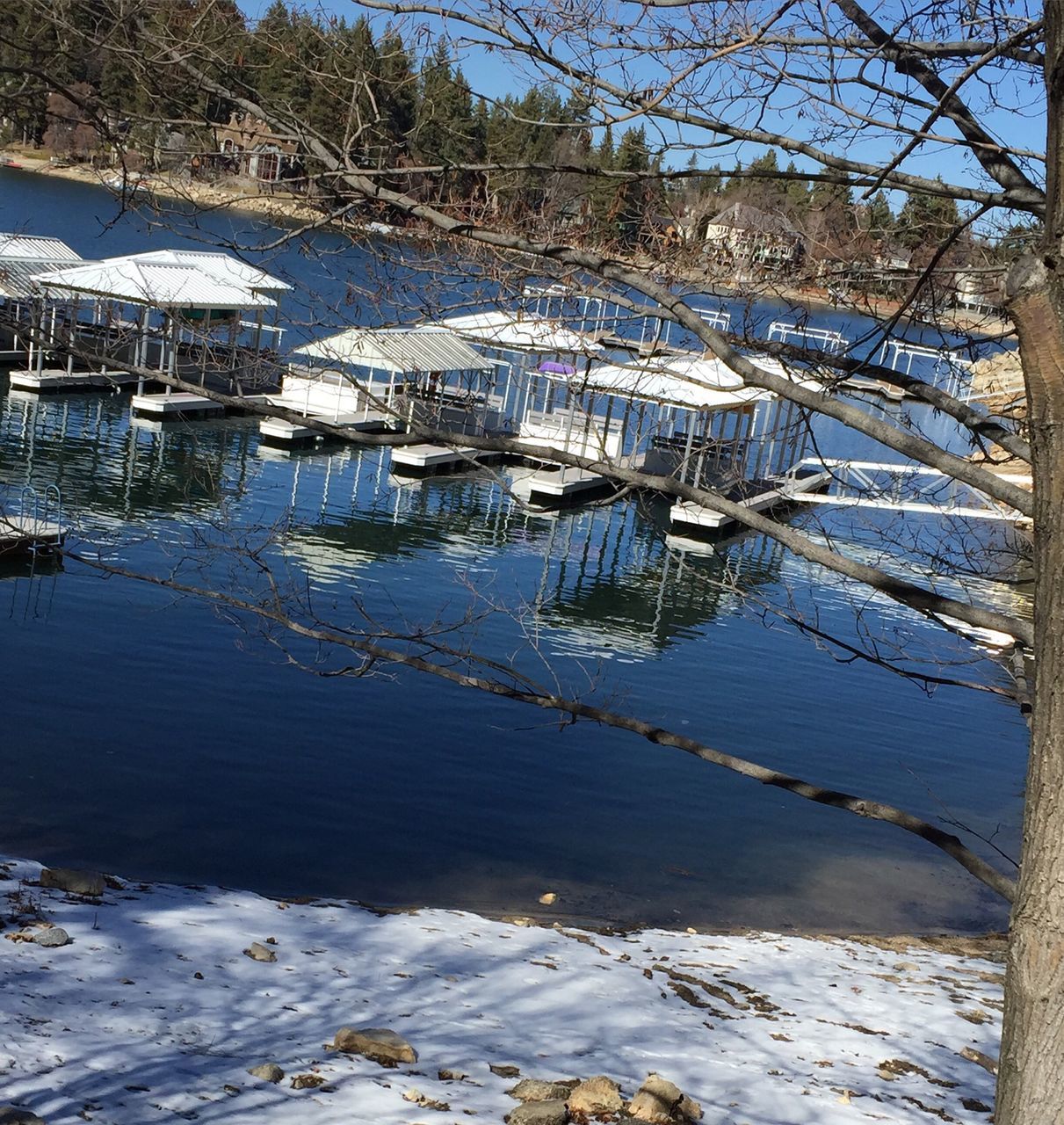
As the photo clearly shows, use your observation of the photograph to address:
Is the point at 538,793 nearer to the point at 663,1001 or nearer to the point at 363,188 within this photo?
the point at 663,1001

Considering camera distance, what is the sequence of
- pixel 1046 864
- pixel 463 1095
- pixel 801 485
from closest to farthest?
pixel 1046 864 < pixel 463 1095 < pixel 801 485

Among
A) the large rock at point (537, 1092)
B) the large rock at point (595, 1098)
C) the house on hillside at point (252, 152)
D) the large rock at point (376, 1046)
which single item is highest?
the house on hillside at point (252, 152)

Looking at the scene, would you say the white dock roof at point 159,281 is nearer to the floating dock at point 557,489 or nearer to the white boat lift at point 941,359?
the floating dock at point 557,489

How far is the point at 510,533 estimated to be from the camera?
24797 mm

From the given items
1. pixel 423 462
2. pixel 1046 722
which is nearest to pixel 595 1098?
pixel 1046 722

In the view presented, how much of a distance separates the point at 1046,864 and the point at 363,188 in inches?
118

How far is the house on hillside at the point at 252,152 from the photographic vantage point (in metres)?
4.71

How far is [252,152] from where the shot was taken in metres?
4.82

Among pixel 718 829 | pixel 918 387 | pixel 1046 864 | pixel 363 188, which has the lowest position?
pixel 718 829

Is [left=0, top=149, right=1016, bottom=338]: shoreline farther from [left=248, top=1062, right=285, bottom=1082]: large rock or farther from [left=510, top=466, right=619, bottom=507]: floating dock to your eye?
[left=510, top=466, right=619, bottom=507]: floating dock

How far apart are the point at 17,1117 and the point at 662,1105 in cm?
250

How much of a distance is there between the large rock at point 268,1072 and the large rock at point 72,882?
9.39 ft

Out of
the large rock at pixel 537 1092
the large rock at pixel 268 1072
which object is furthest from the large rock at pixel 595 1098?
the large rock at pixel 268 1072

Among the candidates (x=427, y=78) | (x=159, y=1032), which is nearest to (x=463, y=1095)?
(x=159, y=1032)
